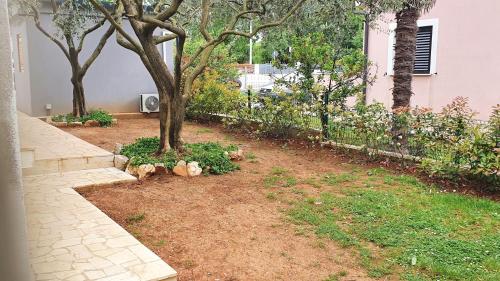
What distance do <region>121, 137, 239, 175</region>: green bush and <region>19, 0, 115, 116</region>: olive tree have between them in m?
5.04

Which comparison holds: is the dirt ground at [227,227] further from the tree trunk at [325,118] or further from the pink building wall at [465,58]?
the pink building wall at [465,58]

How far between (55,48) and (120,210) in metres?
9.33

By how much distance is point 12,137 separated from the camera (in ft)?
6.02

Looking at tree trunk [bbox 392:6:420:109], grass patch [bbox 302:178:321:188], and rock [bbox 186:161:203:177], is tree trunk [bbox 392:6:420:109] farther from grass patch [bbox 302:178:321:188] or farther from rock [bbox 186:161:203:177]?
rock [bbox 186:161:203:177]

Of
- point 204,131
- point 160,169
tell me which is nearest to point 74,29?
point 204,131

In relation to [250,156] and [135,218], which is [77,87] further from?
[135,218]

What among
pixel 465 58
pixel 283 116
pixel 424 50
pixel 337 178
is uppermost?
pixel 424 50

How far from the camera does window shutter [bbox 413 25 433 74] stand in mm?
11984

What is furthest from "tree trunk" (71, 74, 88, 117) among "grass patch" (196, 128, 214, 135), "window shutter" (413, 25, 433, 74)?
"window shutter" (413, 25, 433, 74)

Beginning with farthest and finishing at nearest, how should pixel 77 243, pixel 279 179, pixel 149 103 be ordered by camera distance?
pixel 149 103, pixel 279 179, pixel 77 243

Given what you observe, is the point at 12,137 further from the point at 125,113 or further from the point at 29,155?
the point at 125,113

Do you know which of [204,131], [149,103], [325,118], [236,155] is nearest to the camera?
[236,155]

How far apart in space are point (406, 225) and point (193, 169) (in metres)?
3.20

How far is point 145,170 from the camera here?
6441 millimetres
